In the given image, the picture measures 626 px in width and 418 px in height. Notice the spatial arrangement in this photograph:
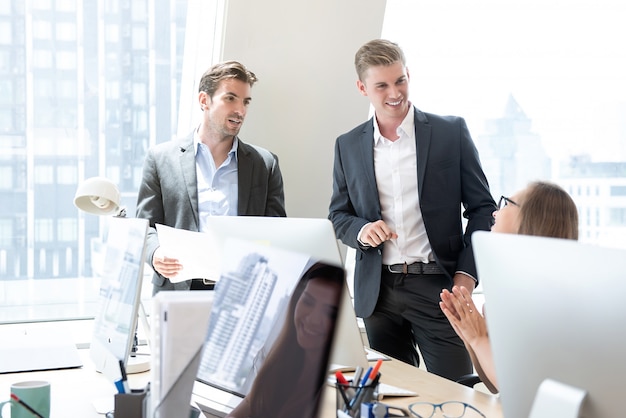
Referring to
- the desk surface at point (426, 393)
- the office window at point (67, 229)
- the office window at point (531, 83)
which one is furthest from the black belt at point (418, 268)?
the office window at point (67, 229)

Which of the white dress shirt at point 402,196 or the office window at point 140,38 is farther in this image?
the office window at point 140,38

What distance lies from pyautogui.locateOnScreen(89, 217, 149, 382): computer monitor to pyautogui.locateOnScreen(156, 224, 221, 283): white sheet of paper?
1.28ft

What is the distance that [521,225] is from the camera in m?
2.05

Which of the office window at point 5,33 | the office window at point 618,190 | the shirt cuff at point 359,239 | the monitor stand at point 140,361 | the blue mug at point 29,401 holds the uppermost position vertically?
the office window at point 5,33

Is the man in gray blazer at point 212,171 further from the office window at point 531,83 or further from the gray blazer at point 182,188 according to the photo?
the office window at point 531,83

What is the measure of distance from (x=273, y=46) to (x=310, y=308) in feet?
8.83

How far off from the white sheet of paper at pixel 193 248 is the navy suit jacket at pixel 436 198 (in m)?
0.80

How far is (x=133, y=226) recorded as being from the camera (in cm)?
184

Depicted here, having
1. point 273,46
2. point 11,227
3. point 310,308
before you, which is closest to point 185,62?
point 273,46

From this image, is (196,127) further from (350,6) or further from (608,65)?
(608,65)

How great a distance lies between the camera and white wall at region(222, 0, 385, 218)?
365cm

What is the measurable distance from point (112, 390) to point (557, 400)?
137cm

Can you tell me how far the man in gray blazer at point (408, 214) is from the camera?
3.06 m

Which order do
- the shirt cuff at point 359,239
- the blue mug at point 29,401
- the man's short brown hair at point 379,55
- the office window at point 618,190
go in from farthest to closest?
1. the office window at point 618,190
2. the man's short brown hair at point 379,55
3. the shirt cuff at point 359,239
4. the blue mug at point 29,401
